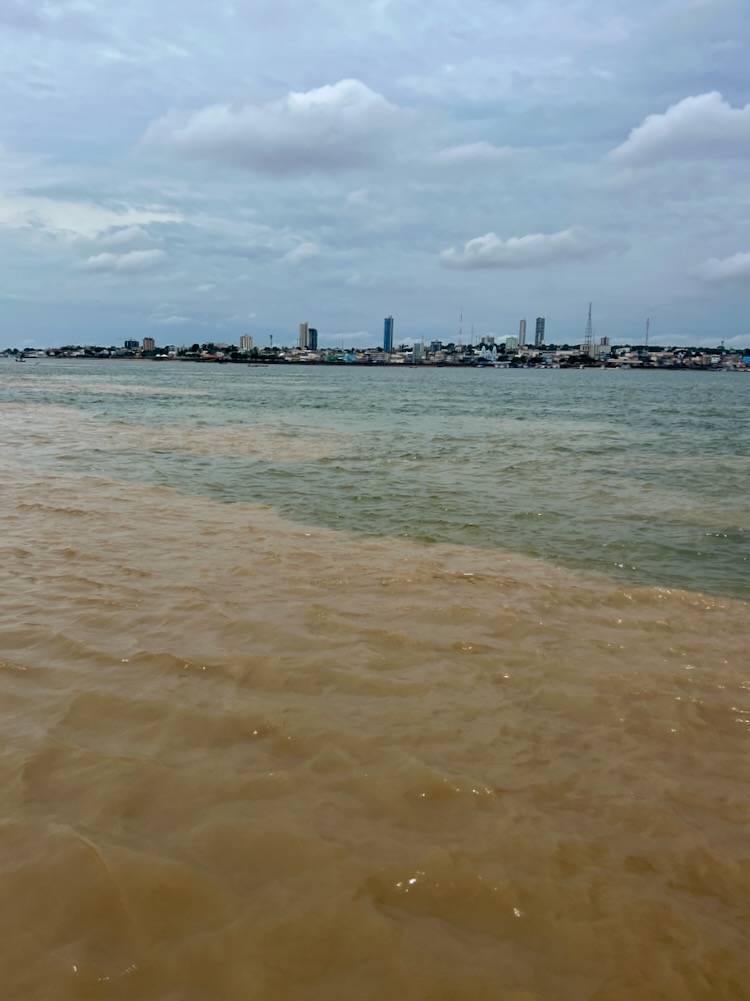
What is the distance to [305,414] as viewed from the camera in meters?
36.0

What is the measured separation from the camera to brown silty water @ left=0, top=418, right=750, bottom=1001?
8.70 feet

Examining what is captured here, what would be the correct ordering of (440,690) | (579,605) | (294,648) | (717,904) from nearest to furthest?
1. (717,904)
2. (440,690)
3. (294,648)
4. (579,605)

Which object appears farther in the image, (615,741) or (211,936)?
(615,741)

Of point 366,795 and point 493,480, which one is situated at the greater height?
point 493,480

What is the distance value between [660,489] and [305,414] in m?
24.0

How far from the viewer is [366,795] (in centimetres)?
366

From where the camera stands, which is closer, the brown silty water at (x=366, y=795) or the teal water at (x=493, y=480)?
the brown silty water at (x=366, y=795)

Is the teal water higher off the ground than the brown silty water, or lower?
higher

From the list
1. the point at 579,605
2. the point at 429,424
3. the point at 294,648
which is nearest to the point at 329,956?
the point at 294,648

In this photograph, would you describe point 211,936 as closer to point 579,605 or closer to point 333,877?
point 333,877

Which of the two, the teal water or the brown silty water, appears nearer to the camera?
the brown silty water

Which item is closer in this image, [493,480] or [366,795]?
[366,795]

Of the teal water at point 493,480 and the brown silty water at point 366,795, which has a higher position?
the teal water at point 493,480

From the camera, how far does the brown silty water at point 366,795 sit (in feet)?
8.70
